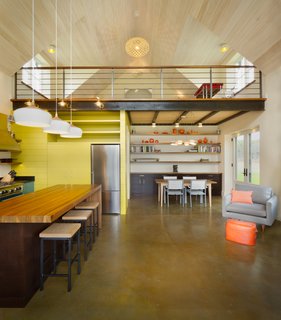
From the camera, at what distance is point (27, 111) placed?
1781 millimetres

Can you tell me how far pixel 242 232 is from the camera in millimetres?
2963

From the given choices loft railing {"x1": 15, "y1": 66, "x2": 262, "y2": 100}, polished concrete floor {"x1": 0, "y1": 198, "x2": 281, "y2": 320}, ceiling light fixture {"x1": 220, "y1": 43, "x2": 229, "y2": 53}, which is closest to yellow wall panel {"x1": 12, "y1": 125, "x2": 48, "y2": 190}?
loft railing {"x1": 15, "y1": 66, "x2": 262, "y2": 100}

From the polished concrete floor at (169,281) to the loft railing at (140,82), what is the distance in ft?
11.2

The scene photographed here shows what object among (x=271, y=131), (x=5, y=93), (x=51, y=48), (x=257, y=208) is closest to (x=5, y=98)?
(x=5, y=93)

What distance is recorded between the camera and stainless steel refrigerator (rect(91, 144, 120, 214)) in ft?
15.0

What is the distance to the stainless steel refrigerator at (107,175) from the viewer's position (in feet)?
15.0

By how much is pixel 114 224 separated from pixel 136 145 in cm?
362

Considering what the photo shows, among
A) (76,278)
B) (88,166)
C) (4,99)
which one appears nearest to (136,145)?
(88,166)

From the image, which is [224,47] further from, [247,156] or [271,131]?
[247,156]

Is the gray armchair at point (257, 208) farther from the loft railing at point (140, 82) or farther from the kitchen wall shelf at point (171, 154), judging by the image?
the kitchen wall shelf at point (171, 154)

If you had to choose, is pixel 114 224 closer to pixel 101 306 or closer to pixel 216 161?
pixel 101 306

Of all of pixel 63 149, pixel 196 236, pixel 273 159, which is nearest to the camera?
pixel 196 236

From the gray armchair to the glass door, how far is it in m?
1.18

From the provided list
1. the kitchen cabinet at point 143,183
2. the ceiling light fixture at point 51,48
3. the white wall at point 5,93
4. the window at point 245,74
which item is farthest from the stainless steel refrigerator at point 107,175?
the window at point 245,74
